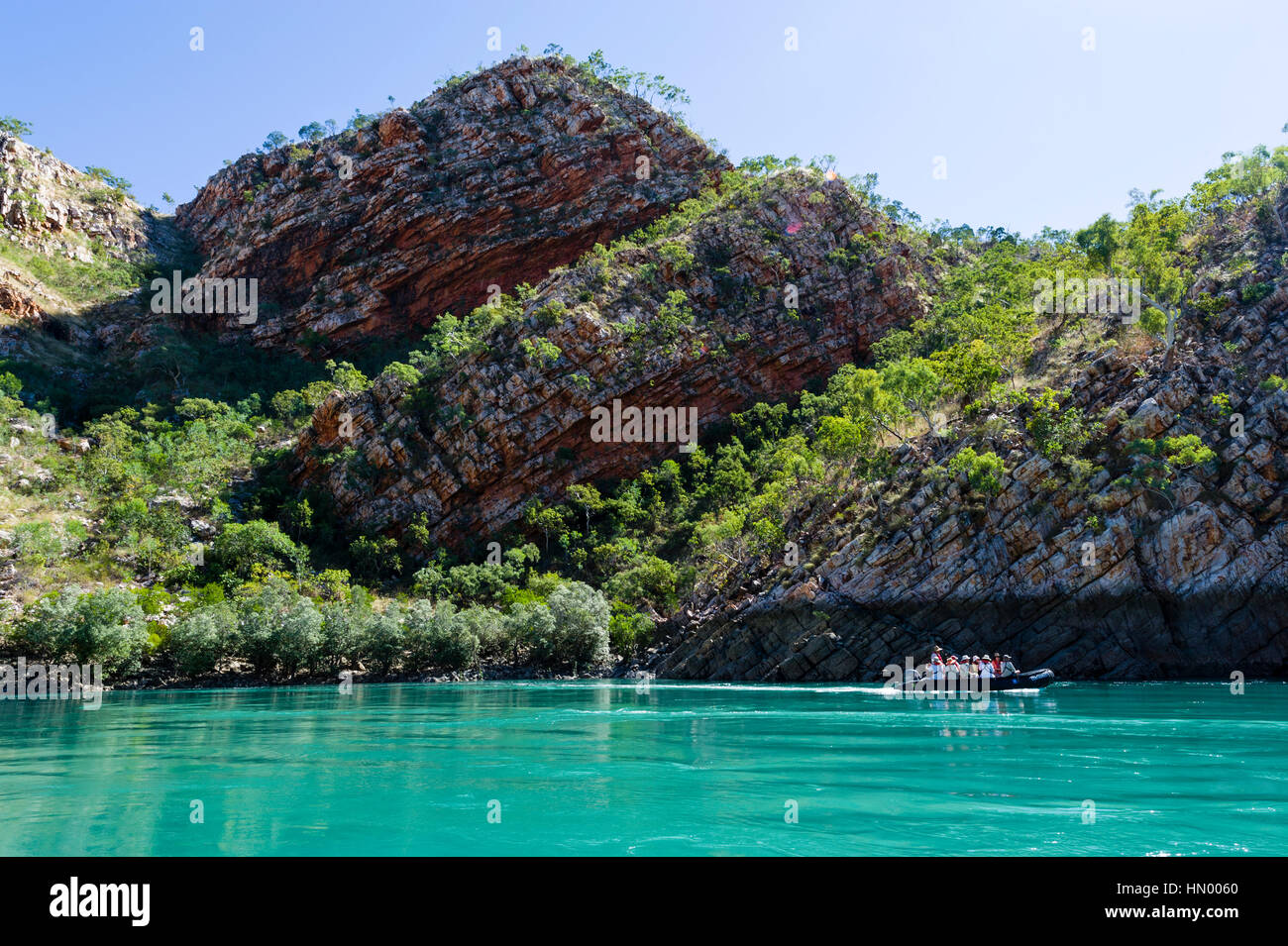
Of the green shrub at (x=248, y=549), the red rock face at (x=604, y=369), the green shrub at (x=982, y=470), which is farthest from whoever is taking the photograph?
the red rock face at (x=604, y=369)

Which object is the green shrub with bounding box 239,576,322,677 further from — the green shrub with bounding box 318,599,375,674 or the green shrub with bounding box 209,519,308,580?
the green shrub with bounding box 209,519,308,580

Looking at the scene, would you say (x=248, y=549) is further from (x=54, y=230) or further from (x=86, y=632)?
(x=54, y=230)

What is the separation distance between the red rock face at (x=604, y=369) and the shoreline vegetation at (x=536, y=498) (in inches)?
48.0

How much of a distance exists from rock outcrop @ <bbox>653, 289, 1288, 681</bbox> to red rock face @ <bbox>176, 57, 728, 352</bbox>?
7114 cm

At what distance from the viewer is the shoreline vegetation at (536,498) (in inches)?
2296

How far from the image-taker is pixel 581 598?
66.9 m

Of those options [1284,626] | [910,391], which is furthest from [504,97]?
Answer: [1284,626]

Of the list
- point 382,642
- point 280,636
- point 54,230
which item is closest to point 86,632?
point 280,636

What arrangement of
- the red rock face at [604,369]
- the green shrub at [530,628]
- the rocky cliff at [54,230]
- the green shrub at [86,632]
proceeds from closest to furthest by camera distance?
1. the green shrub at [86,632]
2. the green shrub at [530,628]
3. the red rock face at [604,369]
4. the rocky cliff at [54,230]

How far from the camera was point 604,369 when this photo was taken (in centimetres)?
9175

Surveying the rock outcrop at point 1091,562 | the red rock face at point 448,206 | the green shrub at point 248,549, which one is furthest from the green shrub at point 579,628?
the red rock face at point 448,206

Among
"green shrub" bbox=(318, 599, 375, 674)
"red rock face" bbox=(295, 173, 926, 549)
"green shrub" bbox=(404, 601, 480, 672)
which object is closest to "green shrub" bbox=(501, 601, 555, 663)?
"green shrub" bbox=(404, 601, 480, 672)

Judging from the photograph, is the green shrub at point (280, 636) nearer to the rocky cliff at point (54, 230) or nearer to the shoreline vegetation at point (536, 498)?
the shoreline vegetation at point (536, 498)

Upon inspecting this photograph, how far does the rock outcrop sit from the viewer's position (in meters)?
47.8
